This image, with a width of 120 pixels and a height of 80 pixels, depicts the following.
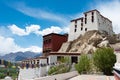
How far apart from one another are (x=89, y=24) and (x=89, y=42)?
7.21 meters

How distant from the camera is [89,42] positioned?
67.1m

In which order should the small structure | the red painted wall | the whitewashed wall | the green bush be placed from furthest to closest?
the red painted wall
the small structure
the whitewashed wall
the green bush

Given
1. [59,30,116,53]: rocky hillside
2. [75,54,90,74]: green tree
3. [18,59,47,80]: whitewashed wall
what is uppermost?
[59,30,116,53]: rocky hillside

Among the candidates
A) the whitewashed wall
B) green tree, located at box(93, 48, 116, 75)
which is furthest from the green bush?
green tree, located at box(93, 48, 116, 75)

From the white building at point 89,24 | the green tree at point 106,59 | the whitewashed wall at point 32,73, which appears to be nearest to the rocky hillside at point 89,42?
the white building at point 89,24

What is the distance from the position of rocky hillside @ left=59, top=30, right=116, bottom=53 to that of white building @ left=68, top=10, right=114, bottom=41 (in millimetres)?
1782

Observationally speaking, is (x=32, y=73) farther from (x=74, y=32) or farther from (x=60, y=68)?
(x=74, y=32)

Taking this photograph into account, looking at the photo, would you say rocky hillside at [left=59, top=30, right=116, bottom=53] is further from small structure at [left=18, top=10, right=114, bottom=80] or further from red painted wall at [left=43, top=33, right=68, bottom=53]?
red painted wall at [left=43, top=33, right=68, bottom=53]

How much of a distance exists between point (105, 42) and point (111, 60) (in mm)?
19494

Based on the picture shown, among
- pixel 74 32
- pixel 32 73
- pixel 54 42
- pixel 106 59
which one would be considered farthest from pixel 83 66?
pixel 74 32

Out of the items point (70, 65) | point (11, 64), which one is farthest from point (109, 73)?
point (11, 64)

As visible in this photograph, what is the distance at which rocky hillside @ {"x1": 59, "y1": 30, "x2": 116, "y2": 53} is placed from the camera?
210 feet

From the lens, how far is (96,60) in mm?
45656

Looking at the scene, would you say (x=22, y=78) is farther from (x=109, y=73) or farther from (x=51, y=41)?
(x=51, y=41)
